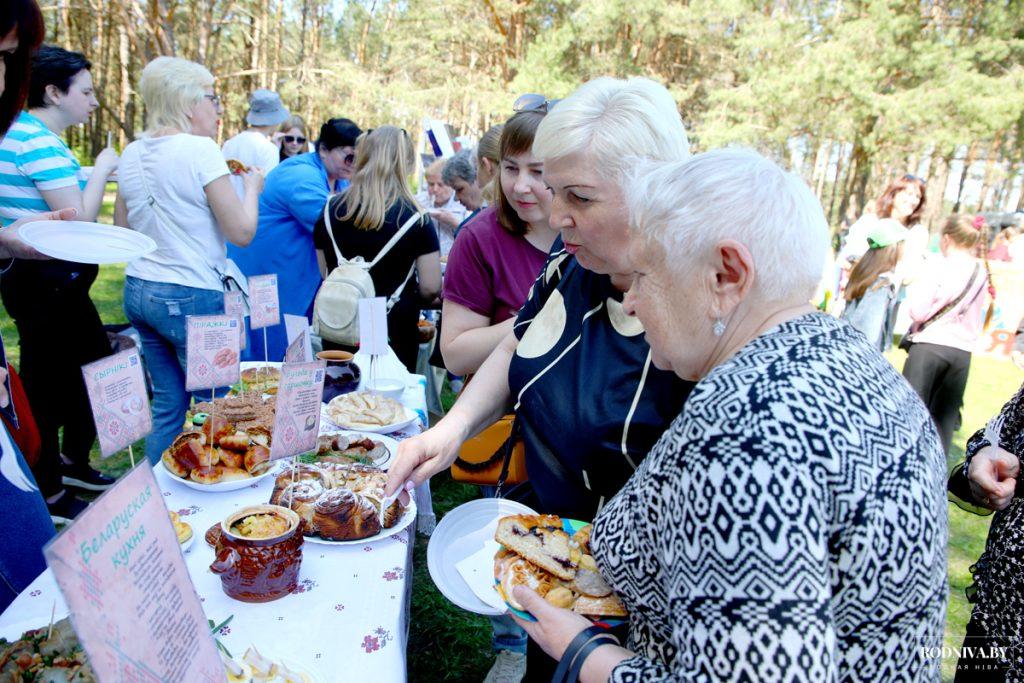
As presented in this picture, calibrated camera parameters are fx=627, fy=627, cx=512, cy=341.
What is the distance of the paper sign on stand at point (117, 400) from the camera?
1.35 m

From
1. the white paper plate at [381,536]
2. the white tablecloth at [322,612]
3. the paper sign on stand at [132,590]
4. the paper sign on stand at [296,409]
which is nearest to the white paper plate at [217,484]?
the white tablecloth at [322,612]

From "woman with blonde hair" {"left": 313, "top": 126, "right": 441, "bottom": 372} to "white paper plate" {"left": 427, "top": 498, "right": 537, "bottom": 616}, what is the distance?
2.13 m

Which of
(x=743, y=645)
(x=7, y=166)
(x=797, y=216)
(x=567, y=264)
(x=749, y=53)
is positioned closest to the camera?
(x=743, y=645)

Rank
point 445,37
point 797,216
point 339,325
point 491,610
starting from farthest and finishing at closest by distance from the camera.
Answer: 1. point 445,37
2. point 339,325
3. point 491,610
4. point 797,216

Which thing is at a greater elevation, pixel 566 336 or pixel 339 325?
pixel 566 336

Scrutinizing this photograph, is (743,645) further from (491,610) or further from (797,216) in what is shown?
(491,610)

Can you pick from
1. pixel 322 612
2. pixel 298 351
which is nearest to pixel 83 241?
pixel 298 351

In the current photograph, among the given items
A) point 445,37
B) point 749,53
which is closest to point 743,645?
point 749,53

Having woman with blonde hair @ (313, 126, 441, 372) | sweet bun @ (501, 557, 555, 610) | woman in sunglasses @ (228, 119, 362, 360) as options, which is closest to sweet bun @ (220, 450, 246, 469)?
sweet bun @ (501, 557, 555, 610)

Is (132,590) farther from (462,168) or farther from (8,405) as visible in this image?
(462,168)

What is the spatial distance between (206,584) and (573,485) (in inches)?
31.1

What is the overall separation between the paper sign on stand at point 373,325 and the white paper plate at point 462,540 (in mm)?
1109

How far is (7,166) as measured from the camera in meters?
2.44

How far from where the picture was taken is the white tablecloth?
1137 mm
